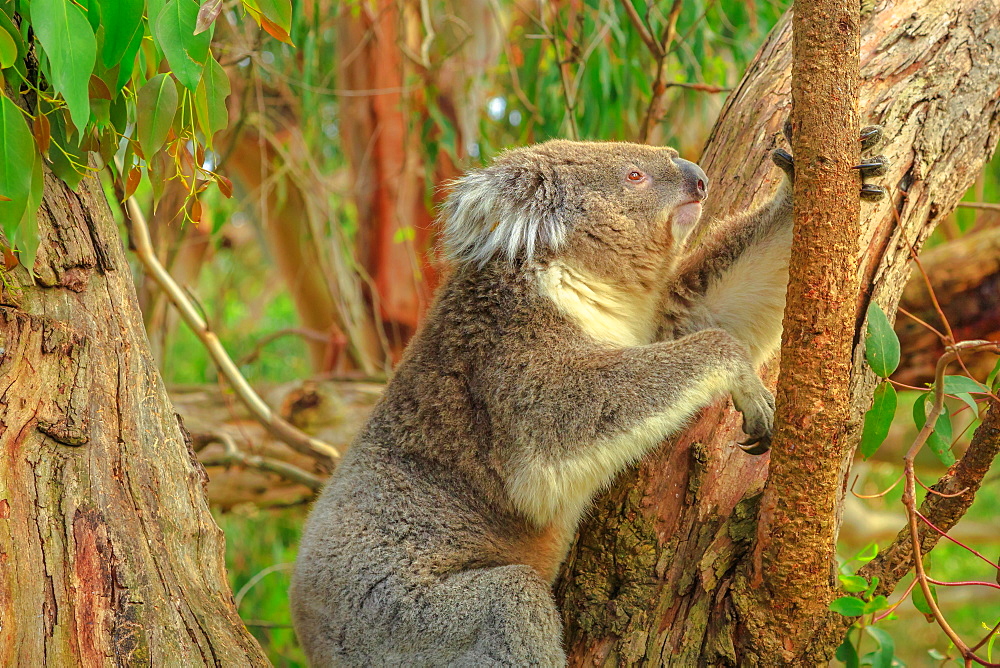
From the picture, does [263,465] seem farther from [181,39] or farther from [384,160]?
[384,160]

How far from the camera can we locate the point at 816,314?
1.84 metres

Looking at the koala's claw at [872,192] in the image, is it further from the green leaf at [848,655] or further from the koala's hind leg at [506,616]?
the koala's hind leg at [506,616]

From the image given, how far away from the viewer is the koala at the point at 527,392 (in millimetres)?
2391

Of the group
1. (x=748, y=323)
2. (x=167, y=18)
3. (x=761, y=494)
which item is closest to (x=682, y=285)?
(x=748, y=323)

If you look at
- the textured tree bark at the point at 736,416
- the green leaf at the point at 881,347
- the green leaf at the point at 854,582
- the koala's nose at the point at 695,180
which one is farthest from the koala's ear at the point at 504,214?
the green leaf at the point at 854,582

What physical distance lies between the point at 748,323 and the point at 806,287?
3.06ft

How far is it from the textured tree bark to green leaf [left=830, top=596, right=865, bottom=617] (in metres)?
0.11

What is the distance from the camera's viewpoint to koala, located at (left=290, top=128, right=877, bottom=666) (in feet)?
7.84

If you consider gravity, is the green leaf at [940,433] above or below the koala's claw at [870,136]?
below

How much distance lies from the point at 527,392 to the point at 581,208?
0.71 m

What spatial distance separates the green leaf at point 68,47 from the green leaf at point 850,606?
1.73 meters

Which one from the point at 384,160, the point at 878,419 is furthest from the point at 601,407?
the point at 384,160

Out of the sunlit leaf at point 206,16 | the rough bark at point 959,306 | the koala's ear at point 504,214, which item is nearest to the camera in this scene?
the sunlit leaf at point 206,16

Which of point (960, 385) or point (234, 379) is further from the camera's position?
point (234, 379)
